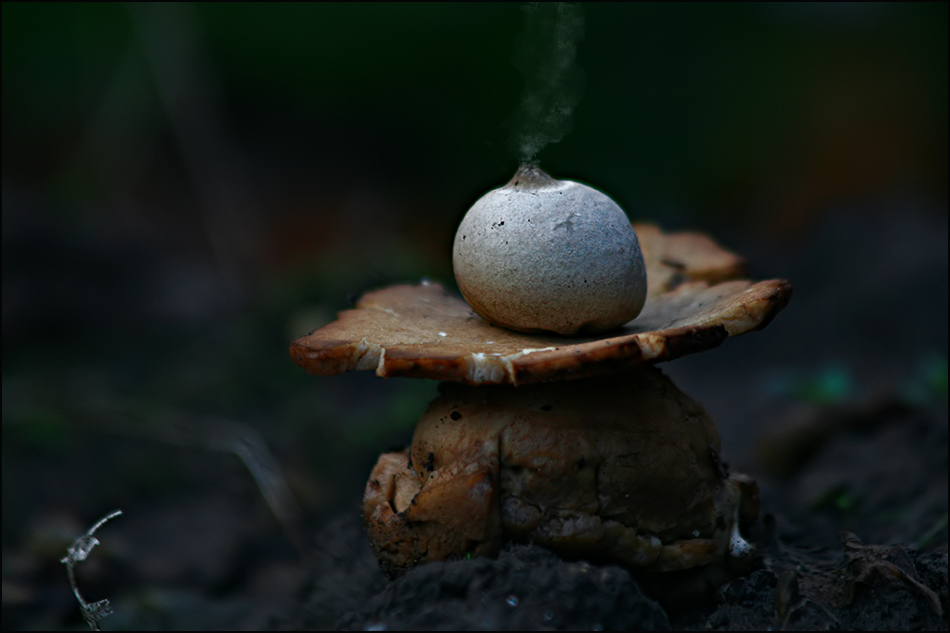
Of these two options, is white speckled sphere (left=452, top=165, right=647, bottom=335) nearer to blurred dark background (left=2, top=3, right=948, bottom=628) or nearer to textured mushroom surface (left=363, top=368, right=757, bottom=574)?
textured mushroom surface (left=363, top=368, right=757, bottom=574)

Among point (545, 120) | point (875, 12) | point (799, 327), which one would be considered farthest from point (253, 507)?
point (875, 12)

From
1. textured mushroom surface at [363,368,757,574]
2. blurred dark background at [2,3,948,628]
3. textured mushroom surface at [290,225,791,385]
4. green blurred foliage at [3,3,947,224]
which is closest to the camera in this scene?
textured mushroom surface at [290,225,791,385]

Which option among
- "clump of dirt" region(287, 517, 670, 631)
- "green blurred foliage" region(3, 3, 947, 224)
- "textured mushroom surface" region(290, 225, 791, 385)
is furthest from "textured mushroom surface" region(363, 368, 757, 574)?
"green blurred foliage" region(3, 3, 947, 224)

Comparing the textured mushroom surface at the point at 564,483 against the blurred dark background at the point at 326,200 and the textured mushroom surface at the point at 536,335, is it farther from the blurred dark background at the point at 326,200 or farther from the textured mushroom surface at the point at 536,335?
the blurred dark background at the point at 326,200

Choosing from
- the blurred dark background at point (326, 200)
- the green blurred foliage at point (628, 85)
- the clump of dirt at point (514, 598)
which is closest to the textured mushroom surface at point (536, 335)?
the clump of dirt at point (514, 598)

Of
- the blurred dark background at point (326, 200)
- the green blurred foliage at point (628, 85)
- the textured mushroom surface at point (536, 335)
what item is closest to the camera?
the textured mushroom surface at point (536, 335)

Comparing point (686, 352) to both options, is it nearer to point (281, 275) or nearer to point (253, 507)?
point (253, 507)
